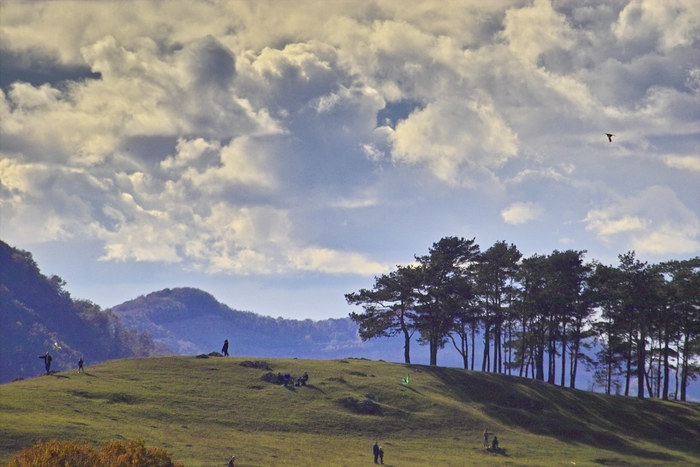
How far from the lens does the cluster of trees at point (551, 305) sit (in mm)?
102688

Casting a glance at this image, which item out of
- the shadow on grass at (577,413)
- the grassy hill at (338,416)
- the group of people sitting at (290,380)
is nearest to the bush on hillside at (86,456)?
the grassy hill at (338,416)

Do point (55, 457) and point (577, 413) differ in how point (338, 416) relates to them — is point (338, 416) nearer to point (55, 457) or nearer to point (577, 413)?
point (577, 413)

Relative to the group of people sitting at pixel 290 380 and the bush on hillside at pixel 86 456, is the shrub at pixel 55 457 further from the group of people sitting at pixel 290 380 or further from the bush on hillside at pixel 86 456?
the group of people sitting at pixel 290 380

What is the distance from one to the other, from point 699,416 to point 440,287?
43.0 m

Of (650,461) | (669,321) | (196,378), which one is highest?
(669,321)

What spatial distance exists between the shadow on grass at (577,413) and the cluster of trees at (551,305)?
639 cm

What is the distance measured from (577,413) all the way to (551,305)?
19949 mm

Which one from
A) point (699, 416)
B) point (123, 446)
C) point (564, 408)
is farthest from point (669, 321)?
point (123, 446)

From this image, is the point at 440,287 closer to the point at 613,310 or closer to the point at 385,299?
the point at 385,299

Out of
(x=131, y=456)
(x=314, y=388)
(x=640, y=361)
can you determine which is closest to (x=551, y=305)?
A: (x=640, y=361)

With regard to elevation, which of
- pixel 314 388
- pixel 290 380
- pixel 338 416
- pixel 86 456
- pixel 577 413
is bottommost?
pixel 577 413

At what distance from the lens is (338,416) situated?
244ft

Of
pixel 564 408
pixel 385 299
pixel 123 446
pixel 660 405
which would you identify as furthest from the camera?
pixel 385 299

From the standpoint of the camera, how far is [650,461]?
241 ft
